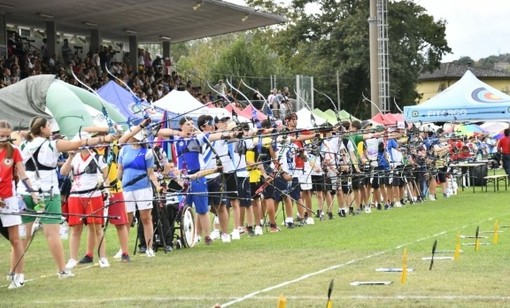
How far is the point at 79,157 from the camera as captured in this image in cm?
1513

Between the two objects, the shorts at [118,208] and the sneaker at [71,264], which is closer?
the sneaker at [71,264]

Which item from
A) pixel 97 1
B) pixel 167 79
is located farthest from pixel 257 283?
pixel 167 79

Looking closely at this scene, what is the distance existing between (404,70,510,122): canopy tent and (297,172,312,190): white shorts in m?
16.2

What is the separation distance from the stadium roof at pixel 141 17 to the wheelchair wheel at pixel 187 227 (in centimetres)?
1987

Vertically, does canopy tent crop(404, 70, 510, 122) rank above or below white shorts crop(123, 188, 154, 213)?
above

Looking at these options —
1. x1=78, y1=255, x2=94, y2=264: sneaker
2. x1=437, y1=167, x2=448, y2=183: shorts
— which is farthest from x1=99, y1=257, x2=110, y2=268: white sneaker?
x1=437, y1=167, x2=448, y2=183: shorts

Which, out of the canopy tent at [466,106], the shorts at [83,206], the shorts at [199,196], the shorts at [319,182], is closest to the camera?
the shorts at [83,206]

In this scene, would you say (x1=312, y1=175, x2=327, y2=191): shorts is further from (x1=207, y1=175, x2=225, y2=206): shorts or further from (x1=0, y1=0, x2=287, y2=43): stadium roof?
(x1=0, y1=0, x2=287, y2=43): stadium roof

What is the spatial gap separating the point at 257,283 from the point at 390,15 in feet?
207

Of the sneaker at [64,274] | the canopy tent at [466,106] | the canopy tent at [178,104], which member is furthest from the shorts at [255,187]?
the canopy tent at [466,106]

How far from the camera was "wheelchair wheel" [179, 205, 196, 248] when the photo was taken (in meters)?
17.7

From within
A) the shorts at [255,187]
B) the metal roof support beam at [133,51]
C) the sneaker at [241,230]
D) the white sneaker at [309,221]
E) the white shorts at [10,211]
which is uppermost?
the metal roof support beam at [133,51]

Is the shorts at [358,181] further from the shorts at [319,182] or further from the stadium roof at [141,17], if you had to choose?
the stadium roof at [141,17]

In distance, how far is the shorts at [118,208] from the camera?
608 inches
